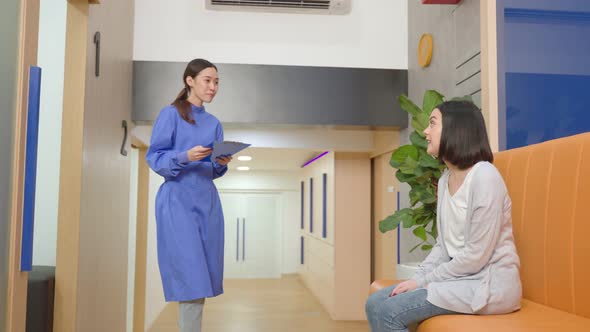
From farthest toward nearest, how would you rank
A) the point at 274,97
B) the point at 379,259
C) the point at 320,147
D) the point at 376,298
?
1. the point at 379,259
2. the point at 320,147
3. the point at 274,97
4. the point at 376,298

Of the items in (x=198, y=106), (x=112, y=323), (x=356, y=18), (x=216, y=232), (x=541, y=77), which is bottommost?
(x=112, y=323)

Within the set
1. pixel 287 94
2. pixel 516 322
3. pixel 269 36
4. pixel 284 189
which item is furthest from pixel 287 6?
pixel 284 189

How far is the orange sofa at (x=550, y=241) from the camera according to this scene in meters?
1.55

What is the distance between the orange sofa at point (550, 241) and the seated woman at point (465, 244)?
0.16 ft

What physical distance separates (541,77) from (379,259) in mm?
3654

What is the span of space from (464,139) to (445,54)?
161cm

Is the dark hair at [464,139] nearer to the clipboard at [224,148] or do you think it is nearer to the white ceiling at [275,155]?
the clipboard at [224,148]

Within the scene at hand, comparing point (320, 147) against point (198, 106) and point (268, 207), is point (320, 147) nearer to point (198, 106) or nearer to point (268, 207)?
point (198, 106)

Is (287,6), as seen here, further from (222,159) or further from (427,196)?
(222,159)

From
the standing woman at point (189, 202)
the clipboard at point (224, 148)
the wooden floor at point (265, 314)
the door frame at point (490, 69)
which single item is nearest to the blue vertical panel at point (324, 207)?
the wooden floor at point (265, 314)

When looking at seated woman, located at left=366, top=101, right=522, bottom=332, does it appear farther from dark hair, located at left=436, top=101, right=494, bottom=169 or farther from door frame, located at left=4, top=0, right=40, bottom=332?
door frame, located at left=4, top=0, right=40, bottom=332

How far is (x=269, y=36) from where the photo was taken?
376cm

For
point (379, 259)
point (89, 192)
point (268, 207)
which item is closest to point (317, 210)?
point (379, 259)

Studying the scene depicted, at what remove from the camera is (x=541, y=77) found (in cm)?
239
